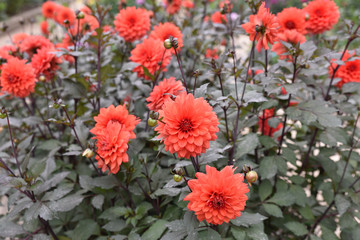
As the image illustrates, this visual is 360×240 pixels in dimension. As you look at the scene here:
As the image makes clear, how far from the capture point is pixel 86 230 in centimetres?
156

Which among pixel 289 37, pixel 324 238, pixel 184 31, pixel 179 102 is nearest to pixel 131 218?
pixel 179 102

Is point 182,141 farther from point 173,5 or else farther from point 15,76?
point 173,5

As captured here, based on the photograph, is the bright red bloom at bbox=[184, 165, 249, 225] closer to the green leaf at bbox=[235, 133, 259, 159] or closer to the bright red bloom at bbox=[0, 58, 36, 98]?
the green leaf at bbox=[235, 133, 259, 159]

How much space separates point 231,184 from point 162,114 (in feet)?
1.07

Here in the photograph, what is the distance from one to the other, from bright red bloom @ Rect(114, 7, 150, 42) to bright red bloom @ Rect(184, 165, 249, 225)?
47.9 inches

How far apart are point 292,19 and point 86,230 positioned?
1646mm

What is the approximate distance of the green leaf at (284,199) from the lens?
1513 millimetres

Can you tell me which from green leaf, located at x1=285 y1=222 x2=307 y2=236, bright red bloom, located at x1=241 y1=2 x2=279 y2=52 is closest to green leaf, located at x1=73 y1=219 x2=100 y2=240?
green leaf, located at x1=285 y1=222 x2=307 y2=236

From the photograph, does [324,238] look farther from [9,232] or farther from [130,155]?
[9,232]

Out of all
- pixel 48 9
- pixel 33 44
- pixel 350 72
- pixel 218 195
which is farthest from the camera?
pixel 48 9

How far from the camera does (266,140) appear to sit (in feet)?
5.13

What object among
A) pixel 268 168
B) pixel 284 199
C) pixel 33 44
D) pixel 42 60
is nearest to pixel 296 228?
pixel 284 199

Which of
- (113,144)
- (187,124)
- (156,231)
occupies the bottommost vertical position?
(156,231)

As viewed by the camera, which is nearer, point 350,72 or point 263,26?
point 263,26
